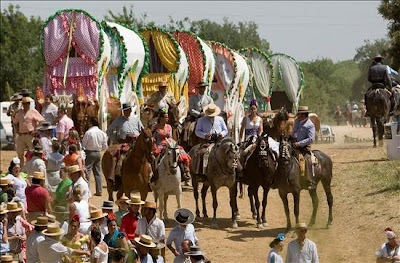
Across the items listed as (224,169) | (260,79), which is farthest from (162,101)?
(260,79)

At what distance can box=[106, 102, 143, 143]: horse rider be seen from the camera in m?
24.8

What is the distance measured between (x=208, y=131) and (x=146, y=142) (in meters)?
1.86

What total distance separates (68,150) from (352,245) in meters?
5.77

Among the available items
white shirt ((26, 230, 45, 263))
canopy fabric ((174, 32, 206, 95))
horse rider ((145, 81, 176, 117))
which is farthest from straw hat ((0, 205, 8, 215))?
canopy fabric ((174, 32, 206, 95))

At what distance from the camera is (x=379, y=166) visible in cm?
2942

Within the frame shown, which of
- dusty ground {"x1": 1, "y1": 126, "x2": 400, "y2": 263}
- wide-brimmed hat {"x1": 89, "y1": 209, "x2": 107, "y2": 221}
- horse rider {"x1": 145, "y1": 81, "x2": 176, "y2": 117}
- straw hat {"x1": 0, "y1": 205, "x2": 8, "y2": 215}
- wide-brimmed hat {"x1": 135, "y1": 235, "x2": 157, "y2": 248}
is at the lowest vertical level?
dusty ground {"x1": 1, "y1": 126, "x2": 400, "y2": 263}

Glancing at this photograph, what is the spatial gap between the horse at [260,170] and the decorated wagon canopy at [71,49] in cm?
930

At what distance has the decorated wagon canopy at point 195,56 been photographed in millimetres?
39469

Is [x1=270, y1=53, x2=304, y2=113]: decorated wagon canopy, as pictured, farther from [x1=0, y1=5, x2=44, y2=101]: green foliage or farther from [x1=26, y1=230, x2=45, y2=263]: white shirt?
[x1=26, y1=230, x2=45, y2=263]: white shirt

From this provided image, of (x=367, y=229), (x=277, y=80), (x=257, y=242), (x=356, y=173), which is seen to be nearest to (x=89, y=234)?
(x=257, y=242)

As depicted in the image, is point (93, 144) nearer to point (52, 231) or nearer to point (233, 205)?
point (233, 205)

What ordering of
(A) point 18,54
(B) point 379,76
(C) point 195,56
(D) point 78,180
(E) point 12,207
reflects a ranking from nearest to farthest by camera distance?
(E) point 12,207 → (D) point 78,180 → (B) point 379,76 → (C) point 195,56 → (A) point 18,54

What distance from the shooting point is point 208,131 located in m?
→ 24.8

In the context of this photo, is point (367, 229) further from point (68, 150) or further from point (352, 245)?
point (68, 150)
